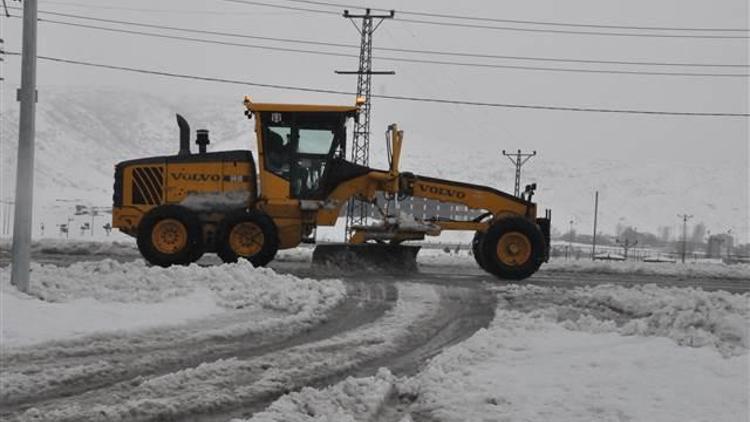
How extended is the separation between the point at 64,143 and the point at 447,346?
6773 inches

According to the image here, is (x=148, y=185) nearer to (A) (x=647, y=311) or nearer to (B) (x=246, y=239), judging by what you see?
(B) (x=246, y=239)

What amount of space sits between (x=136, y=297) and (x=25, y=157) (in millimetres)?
1813

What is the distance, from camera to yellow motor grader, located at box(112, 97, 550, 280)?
13.3 metres

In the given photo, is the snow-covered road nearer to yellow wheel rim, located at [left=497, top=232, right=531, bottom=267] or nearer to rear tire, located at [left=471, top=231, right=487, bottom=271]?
yellow wheel rim, located at [left=497, top=232, right=531, bottom=267]

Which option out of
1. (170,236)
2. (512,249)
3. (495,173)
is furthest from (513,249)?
(495,173)

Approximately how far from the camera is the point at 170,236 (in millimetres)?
13320

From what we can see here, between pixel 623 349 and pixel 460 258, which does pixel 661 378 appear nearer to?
pixel 623 349

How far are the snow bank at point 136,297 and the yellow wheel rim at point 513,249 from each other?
3.95m

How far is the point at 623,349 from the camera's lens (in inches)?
254

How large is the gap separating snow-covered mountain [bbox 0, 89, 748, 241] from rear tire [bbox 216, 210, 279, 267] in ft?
389

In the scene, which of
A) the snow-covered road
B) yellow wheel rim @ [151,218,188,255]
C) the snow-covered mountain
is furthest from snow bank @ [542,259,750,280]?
the snow-covered mountain

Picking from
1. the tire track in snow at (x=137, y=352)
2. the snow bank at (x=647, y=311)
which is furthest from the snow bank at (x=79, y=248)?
the tire track in snow at (x=137, y=352)

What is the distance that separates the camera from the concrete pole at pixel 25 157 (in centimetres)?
784

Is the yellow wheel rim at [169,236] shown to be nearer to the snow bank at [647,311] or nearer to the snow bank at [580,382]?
the snow bank at [647,311]
